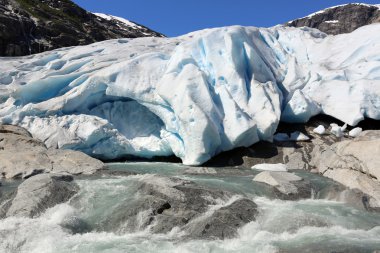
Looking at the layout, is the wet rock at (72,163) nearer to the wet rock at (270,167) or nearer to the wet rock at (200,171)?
the wet rock at (200,171)

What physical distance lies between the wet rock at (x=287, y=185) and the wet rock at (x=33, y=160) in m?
5.71

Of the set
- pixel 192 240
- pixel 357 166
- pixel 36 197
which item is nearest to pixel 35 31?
pixel 36 197

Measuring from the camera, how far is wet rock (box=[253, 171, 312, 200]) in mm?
10680

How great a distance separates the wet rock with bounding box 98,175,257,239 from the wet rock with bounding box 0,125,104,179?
480cm

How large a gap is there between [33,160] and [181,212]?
7285 mm

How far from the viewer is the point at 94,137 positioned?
1647cm

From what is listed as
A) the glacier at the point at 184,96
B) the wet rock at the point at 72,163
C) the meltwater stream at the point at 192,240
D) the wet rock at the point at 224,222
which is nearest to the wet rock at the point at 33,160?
the wet rock at the point at 72,163

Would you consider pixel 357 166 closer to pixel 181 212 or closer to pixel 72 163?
pixel 181 212

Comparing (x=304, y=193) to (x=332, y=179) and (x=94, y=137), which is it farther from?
(x=94, y=137)

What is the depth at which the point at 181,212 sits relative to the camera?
27.6 feet

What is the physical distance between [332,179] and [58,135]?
416 inches

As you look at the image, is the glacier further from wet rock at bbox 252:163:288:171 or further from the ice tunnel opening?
wet rock at bbox 252:163:288:171

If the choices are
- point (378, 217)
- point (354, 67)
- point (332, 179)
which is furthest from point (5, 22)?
point (378, 217)

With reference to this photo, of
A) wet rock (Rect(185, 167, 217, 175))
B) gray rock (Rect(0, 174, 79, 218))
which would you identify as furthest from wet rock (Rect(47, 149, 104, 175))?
gray rock (Rect(0, 174, 79, 218))
